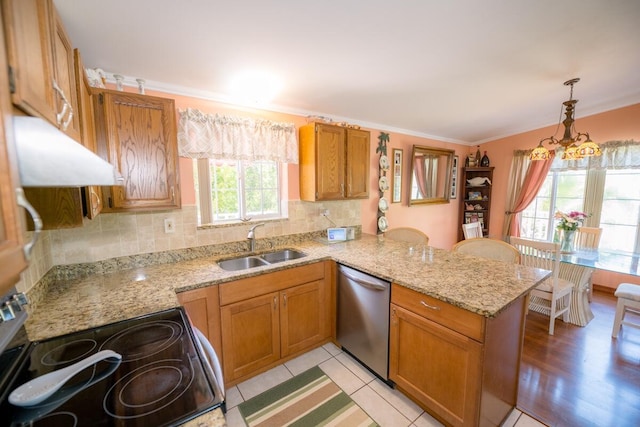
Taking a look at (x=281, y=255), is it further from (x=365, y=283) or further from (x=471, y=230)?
(x=471, y=230)

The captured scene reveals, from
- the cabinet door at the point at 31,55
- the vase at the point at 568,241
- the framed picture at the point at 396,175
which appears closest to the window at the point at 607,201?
the vase at the point at 568,241

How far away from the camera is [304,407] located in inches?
66.5

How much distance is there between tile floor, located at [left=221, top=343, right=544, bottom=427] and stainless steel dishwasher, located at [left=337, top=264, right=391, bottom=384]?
0.29ft

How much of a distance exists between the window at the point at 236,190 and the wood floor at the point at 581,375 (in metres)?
2.50

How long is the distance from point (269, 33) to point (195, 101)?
966 millimetres

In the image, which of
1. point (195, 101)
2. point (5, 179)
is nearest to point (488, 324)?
point (5, 179)

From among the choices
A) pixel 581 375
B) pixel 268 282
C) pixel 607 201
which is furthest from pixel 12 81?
pixel 607 201

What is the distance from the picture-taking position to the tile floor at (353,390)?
1.59 meters

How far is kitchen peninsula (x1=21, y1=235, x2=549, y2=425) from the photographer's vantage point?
126cm

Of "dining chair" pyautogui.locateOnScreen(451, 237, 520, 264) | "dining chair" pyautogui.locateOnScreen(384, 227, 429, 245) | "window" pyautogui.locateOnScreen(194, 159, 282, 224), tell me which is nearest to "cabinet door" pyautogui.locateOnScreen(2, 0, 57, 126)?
"window" pyautogui.locateOnScreen(194, 159, 282, 224)

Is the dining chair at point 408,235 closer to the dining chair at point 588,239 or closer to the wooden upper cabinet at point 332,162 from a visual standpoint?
the wooden upper cabinet at point 332,162

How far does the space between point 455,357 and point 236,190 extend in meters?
2.09

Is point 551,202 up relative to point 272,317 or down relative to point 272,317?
up

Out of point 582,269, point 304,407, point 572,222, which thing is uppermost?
point 572,222
